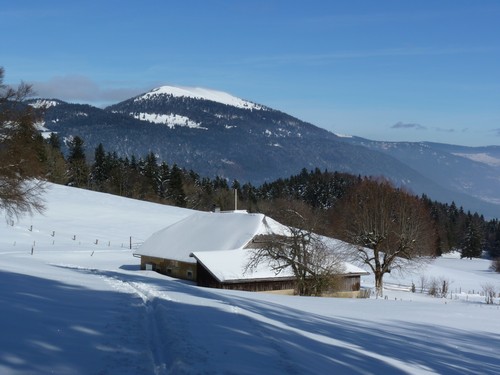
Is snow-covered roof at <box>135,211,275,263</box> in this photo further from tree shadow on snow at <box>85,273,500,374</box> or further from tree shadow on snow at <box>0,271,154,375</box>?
tree shadow on snow at <box>0,271,154,375</box>

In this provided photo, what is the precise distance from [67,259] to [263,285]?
58.3ft

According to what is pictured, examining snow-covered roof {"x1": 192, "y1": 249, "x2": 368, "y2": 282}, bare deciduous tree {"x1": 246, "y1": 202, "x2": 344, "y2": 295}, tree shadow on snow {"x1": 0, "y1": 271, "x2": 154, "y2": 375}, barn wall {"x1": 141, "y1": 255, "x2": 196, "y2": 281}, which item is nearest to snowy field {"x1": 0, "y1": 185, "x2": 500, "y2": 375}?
tree shadow on snow {"x1": 0, "y1": 271, "x2": 154, "y2": 375}

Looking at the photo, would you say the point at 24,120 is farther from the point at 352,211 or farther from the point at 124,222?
the point at 124,222

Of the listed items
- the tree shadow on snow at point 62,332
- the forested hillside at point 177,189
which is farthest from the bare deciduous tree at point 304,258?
the forested hillside at point 177,189

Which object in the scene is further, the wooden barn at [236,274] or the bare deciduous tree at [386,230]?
the bare deciduous tree at [386,230]

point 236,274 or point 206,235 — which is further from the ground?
point 206,235

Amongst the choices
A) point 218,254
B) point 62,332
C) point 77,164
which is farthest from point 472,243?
point 62,332

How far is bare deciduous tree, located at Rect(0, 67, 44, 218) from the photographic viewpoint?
25.3 m

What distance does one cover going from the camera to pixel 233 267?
104 ft

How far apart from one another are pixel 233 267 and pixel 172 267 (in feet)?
22.8

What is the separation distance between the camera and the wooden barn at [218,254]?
31641 mm

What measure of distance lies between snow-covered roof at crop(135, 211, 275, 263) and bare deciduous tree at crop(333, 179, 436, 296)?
10.5 meters

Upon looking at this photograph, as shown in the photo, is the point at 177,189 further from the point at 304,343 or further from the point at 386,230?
the point at 304,343

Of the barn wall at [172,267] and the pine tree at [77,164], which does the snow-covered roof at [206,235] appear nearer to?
the barn wall at [172,267]
